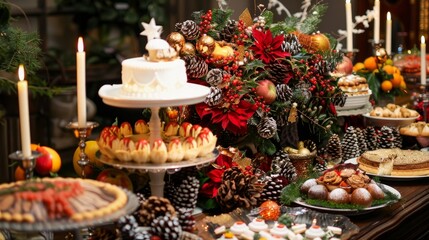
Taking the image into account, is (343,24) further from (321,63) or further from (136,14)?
(321,63)

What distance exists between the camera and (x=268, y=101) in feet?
6.20

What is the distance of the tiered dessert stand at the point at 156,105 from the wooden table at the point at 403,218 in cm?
39

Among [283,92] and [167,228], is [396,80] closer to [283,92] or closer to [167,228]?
[283,92]

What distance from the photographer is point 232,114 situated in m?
1.81

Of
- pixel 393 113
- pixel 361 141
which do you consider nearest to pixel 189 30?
pixel 361 141

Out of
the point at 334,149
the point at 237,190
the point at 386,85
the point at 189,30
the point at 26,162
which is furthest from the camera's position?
the point at 386,85

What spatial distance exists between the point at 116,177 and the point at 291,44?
0.69 m

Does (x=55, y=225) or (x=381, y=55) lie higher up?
(x=381, y=55)

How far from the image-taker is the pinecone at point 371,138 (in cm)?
233

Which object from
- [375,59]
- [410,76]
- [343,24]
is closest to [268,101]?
[375,59]

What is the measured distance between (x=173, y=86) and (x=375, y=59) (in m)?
1.40

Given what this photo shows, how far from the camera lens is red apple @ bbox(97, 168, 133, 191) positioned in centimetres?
157

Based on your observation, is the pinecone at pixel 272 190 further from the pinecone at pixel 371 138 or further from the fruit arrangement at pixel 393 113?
the fruit arrangement at pixel 393 113

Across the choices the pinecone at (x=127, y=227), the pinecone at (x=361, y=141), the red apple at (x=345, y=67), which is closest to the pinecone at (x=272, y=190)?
the pinecone at (x=127, y=227)
